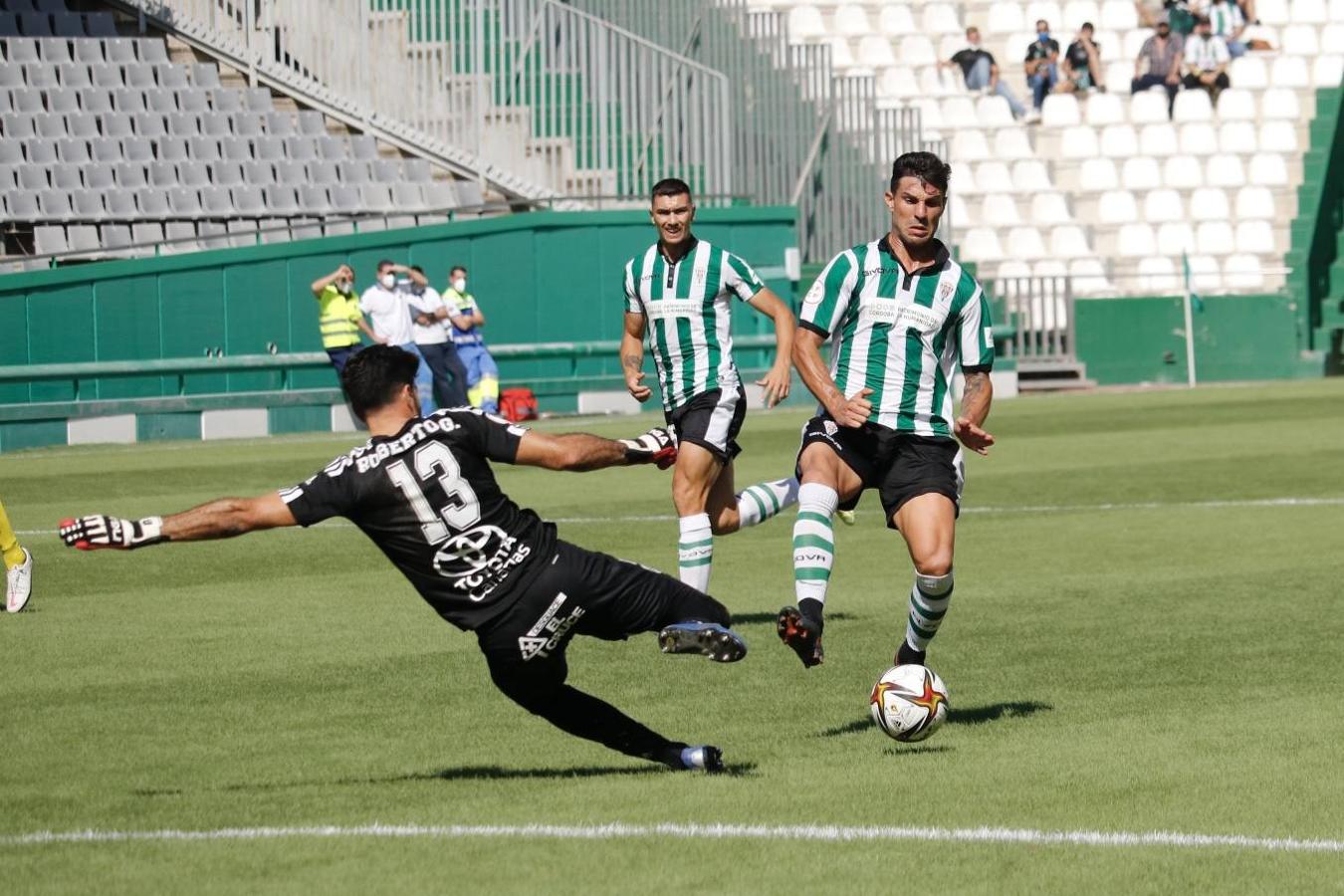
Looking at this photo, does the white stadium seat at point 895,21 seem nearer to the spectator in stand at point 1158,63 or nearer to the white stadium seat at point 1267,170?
the spectator in stand at point 1158,63

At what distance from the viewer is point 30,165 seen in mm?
28391

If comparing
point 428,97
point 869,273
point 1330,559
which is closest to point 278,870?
point 869,273

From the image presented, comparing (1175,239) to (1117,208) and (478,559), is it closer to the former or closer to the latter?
(1117,208)

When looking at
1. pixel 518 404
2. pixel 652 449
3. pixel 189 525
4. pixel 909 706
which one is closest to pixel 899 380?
pixel 909 706

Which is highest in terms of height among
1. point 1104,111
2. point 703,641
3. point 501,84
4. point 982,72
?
point 982,72

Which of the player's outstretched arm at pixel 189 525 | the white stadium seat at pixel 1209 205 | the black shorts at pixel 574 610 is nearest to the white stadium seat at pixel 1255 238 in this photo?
the white stadium seat at pixel 1209 205

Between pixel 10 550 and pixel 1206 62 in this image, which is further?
pixel 1206 62

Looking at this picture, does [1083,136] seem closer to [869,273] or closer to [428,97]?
[428,97]

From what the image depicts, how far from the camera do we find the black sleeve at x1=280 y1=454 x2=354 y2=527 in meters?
6.27

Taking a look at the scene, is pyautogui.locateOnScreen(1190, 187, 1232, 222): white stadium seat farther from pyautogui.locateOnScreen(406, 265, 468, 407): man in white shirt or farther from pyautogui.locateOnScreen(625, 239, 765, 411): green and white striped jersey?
pyautogui.locateOnScreen(625, 239, 765, 411): green and white striped jersey

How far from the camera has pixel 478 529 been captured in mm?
6398

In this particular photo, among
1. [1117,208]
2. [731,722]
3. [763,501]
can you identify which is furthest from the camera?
[1117,208]

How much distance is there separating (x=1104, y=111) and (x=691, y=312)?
28.2 meters

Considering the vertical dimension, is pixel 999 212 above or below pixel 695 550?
above
